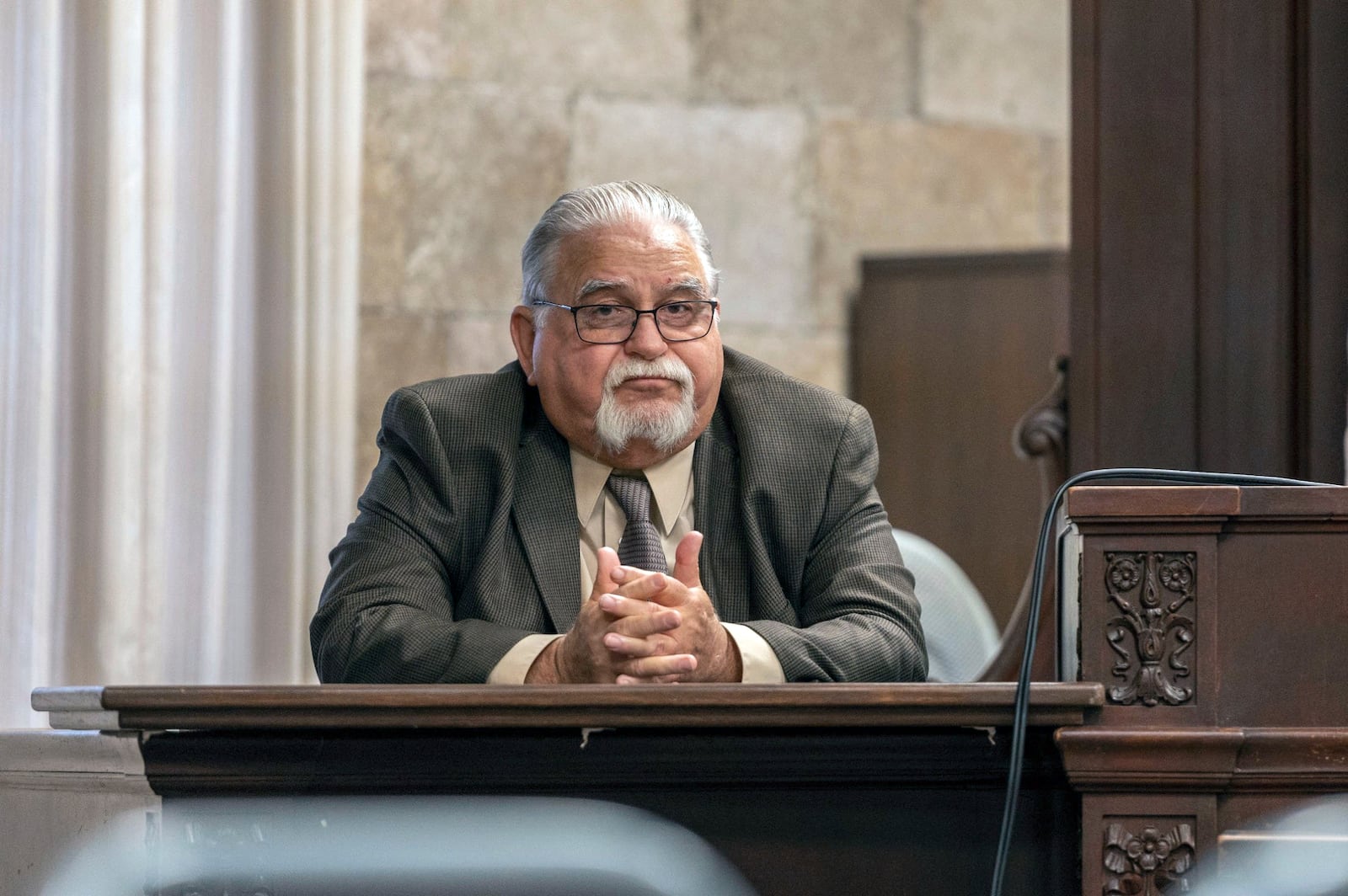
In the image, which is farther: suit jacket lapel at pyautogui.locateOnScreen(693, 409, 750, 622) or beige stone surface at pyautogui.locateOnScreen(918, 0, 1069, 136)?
beige stone surface at pyautogui.locateOnScreen(918, 0, 1069, 136)

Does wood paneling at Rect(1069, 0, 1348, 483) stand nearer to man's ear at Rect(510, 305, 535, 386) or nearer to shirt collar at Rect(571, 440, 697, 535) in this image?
shirt collar at Rect(571, 440, 697, 535)

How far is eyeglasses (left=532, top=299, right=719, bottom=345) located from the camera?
2.40 m

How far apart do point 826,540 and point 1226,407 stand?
1.01 m

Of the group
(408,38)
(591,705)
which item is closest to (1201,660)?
(591,705)

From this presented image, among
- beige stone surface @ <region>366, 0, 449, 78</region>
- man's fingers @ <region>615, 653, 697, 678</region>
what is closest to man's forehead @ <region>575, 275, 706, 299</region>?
man's fingers @ <region>615, 653, 697, 678</region>

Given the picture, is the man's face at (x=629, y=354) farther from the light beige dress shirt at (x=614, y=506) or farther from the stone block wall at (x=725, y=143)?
the stone block wall at (x=725, y=143)

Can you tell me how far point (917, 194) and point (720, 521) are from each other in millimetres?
4029

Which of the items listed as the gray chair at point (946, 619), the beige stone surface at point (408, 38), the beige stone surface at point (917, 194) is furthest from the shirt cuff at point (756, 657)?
the beige stone surface at point (917, 194)

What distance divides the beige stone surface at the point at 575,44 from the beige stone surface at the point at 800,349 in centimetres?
84

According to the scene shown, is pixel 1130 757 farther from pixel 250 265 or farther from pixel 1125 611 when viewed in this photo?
pixel 250 265

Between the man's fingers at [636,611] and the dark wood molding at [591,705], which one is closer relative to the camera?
the dark wood molding at [591,705]

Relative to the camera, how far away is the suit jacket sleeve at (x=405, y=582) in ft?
6.84

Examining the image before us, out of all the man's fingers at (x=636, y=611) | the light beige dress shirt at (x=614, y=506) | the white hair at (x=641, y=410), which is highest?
the white hair at (x=641, y=410)

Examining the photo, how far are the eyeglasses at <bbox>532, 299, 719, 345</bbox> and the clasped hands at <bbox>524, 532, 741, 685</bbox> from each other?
0.45 meters
